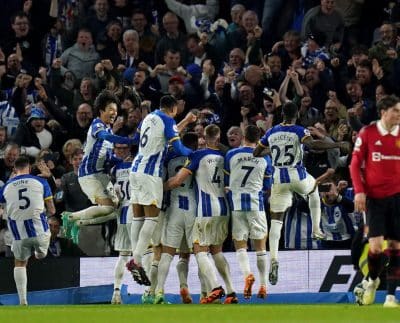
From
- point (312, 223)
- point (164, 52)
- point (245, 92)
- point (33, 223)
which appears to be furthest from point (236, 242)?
point (164, 52)

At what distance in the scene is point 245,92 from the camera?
23.5 m

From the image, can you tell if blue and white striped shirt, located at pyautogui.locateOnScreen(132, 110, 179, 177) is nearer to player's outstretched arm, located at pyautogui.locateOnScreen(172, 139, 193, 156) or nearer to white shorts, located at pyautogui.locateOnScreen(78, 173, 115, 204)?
player's outstretched arm, located at pyautogui.locateOnScreen(172, 139, 193, 156)

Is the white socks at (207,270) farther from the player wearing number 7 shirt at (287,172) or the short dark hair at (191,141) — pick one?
the short dark hair at (191,141)

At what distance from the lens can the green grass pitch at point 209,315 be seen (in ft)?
43.7

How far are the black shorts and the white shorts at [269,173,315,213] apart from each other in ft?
13.0

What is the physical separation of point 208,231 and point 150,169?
1.29 m

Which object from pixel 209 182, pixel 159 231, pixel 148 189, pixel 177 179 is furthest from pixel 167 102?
pixel 159 231

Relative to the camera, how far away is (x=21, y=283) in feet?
64.0

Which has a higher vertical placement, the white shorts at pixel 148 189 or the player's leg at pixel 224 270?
the white shorts at pixel 148 189

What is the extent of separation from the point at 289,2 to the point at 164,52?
2.48m

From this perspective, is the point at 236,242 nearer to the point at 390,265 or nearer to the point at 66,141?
the point at 390,265

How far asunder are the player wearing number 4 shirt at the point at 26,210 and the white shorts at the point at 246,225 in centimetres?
271

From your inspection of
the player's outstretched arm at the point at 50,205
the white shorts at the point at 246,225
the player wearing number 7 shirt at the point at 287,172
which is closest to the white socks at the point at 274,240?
the player wearing number 7 shirt at the point at 287,172

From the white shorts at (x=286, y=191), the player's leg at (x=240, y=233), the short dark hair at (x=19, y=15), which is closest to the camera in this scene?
→ the player's leg at (x=240, y=233)
